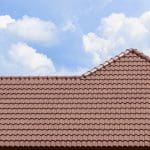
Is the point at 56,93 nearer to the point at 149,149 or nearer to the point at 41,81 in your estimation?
the point at 41,81

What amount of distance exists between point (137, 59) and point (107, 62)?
1259mm

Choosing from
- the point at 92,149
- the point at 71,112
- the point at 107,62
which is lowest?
the point at 92,149

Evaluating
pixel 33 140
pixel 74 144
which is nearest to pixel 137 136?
pixel 74 144

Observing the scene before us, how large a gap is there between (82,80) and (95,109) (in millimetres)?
1806

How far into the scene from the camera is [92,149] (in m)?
22.4

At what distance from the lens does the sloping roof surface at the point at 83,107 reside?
74.4 ft

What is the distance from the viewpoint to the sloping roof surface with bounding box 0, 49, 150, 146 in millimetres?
22688

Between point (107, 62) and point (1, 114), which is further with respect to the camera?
point (107, 62)

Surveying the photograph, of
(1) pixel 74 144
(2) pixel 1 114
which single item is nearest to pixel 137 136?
(1) pixel 74 144

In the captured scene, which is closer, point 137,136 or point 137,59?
point 137,136

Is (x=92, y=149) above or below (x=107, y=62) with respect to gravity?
below

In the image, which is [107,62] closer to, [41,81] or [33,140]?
[41,81]

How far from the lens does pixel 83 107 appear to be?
23.9 m

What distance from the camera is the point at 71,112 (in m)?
23.7
